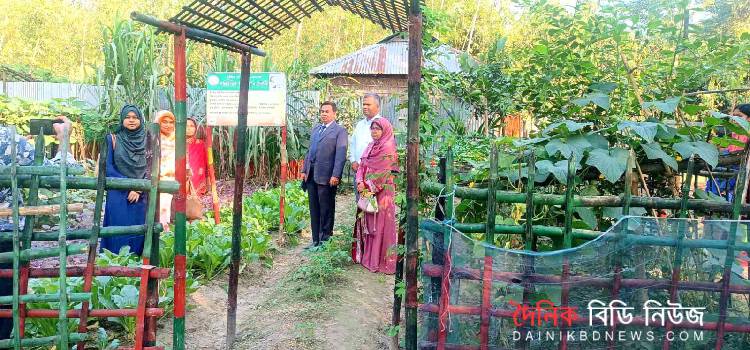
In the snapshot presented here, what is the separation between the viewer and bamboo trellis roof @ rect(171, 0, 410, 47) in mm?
2652

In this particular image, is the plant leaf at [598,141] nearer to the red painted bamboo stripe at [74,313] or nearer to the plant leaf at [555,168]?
the plant leaf at [555,168]

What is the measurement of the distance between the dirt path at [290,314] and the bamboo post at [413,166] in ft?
3.60

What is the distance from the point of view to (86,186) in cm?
254

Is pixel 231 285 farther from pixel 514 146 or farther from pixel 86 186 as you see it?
pixel 514 146

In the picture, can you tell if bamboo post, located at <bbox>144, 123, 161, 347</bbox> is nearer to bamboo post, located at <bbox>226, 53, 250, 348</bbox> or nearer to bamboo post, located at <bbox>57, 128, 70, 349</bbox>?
bamboo post, located at <bbox>57, 128, 70, 349</bbox>

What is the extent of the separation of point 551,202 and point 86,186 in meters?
2.08

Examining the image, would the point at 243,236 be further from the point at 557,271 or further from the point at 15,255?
the point at 557,271

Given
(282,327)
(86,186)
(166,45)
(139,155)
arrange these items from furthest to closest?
(166,45) → (139,155) → (282,327) → (86,186)

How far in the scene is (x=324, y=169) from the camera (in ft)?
19.0

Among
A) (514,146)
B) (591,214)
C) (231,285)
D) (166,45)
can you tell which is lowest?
(231,285)

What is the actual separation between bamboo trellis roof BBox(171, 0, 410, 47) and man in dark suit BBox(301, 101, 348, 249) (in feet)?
7.54

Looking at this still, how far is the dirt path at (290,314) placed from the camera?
3.50m

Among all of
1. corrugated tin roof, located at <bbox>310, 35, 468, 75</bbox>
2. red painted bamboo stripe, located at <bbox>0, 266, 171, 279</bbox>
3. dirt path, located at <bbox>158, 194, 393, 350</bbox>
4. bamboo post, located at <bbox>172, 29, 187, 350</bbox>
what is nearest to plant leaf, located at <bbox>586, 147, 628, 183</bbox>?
dirt path, located at <bbox>158, 194, 393, 350</bbox>

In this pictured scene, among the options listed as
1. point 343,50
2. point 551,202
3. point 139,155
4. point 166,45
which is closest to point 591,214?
point 551,202
